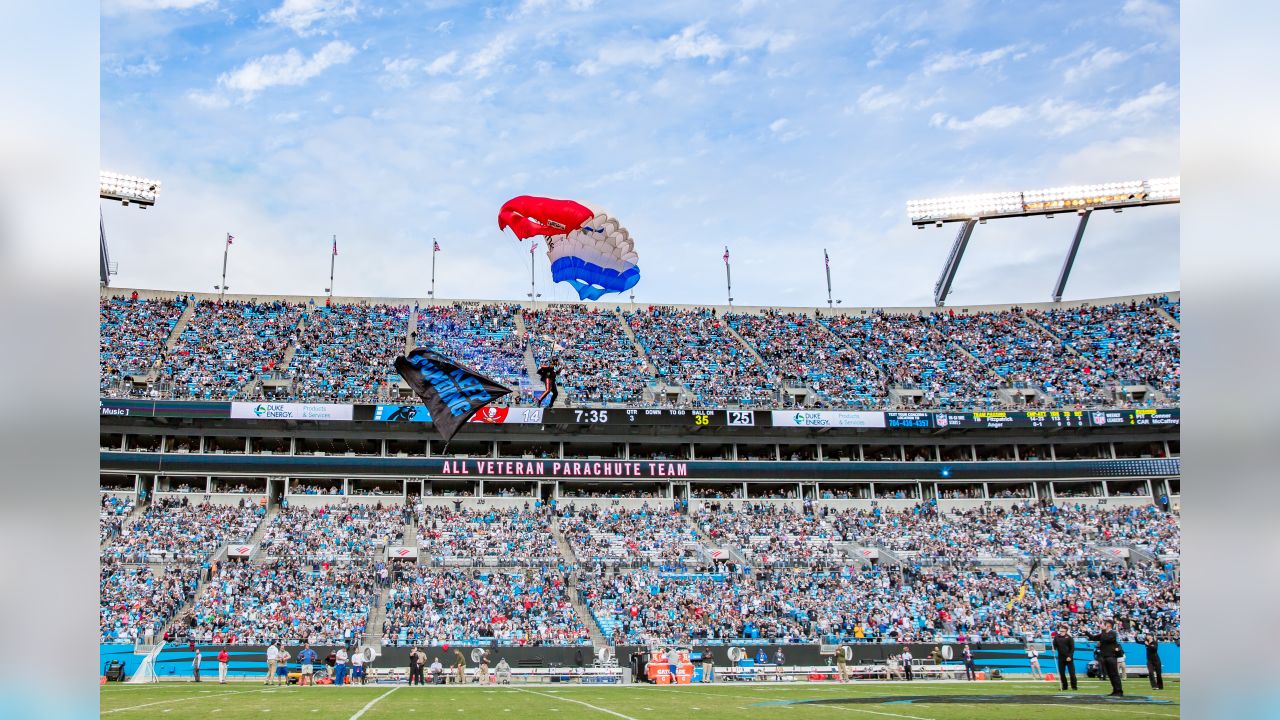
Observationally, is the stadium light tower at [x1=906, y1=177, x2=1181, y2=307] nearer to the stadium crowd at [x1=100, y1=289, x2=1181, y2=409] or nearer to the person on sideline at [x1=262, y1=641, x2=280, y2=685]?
the stadium crowd at [x1=100, y1=289, x2=1181, y2=409]

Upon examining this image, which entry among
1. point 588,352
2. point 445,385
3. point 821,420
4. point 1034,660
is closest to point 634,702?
point 445,385

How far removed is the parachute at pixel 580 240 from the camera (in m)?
23.5

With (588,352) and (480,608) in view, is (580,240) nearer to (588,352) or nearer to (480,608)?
(480,608)

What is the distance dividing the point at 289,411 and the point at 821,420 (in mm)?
26489

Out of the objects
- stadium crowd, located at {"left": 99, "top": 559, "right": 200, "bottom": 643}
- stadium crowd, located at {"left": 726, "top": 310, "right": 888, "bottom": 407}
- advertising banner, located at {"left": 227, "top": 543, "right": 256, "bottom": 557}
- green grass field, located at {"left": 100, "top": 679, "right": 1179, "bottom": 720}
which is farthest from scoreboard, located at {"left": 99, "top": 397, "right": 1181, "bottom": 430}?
green grass field, located at {"left": 100, "top": 679, "right": 1179, "bottom": 720}

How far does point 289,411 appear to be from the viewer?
43562 millimetres

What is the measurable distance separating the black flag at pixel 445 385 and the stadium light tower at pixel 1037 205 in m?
50.1

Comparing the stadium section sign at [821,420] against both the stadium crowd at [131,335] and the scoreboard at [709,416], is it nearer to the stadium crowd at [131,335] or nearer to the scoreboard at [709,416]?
the scoreboard at [709,416]

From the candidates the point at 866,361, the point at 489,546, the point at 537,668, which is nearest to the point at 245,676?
the point at 537,668

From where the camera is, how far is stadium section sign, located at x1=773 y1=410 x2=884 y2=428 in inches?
1848

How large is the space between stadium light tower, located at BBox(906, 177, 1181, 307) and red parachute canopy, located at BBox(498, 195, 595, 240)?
4318cm
